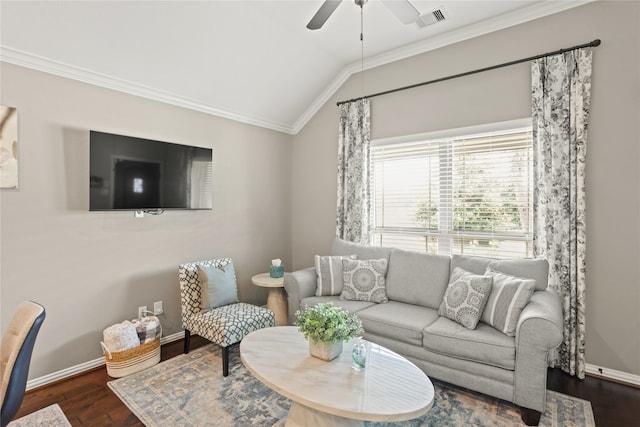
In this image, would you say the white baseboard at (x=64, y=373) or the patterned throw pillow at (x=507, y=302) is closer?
the patterned throw pillow at (x=507, y=302)

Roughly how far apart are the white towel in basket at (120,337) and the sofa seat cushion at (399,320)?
6.36 ft

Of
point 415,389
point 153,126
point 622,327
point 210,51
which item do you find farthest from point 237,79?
point 622,327

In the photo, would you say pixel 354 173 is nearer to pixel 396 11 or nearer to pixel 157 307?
pixel 396 11

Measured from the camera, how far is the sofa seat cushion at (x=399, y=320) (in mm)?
2621

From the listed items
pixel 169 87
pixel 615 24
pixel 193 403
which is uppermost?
pixel 615 24

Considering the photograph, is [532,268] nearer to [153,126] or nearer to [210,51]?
[210,51]

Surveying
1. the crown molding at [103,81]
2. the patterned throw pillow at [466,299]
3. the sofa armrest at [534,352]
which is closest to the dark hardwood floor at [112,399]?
the sofa armrest at [534,352]

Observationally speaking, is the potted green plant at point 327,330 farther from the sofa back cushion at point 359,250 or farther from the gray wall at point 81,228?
the gray wall at point 81,228

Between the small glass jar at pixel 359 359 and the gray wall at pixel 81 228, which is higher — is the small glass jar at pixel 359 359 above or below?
below

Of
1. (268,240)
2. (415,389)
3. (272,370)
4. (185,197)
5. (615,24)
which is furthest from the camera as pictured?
(268,240)

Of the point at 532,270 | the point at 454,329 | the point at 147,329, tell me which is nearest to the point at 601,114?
the point at 532,270

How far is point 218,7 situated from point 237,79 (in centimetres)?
84

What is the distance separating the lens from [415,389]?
5.64ft

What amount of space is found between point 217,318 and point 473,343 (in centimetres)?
204
